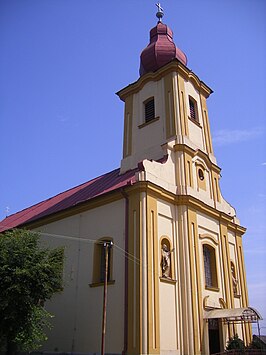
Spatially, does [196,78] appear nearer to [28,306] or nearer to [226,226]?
[226,226]

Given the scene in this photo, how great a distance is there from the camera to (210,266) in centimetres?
2048

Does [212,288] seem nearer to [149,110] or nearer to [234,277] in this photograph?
[234,277]

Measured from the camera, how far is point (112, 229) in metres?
18.0

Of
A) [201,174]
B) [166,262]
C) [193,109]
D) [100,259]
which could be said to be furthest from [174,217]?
[193,109]

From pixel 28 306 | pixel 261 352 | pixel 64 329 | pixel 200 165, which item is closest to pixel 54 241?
pixel 64 329

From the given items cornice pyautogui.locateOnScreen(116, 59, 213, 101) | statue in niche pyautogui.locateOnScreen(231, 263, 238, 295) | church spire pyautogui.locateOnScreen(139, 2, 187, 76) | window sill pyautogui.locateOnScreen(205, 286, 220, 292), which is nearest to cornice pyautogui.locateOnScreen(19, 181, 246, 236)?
statue in niche pyautogui.locateOnScreen(231, 263, 238, 295)

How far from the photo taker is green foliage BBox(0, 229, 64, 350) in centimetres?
1500

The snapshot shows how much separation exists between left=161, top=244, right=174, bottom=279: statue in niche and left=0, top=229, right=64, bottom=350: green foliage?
4603 millimetres

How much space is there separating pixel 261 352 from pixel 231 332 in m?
2.50

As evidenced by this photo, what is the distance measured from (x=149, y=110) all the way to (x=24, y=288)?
13.2 meters

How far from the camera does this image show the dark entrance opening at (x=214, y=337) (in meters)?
18.2

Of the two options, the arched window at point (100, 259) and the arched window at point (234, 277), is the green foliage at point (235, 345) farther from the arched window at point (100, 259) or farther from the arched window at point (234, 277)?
the arched window at point (100, 259)

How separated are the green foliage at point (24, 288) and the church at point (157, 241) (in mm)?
2392

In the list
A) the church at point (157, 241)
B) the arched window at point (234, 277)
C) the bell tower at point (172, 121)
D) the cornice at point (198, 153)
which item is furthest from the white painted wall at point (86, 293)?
the arched window at point (234, 277)
